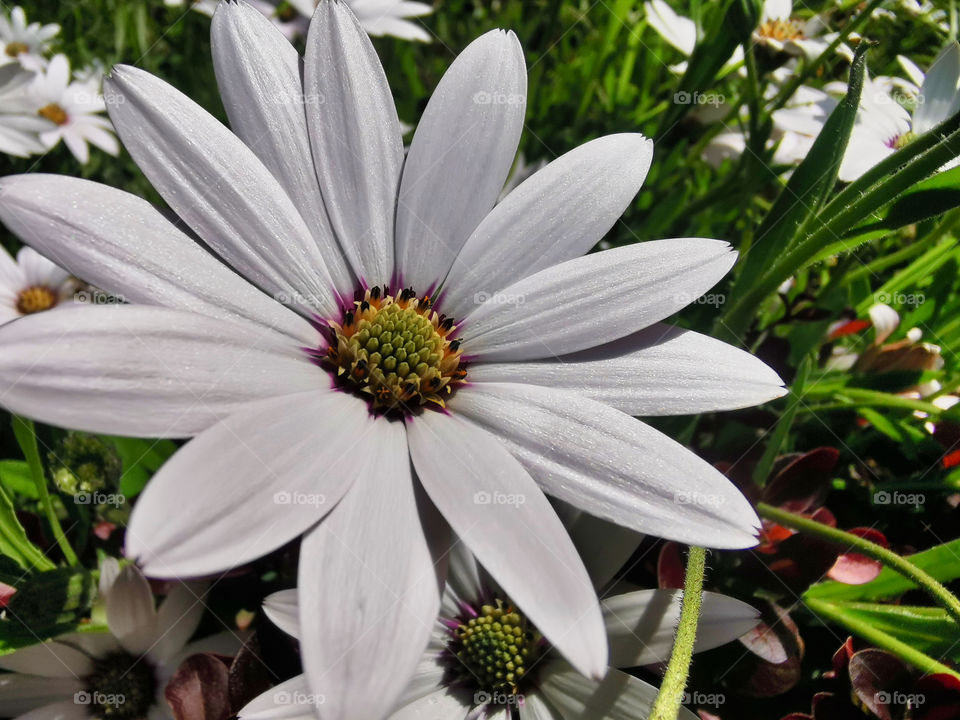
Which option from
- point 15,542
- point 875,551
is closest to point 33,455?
point 15,542

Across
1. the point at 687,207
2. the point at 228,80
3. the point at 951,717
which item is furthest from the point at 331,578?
the point at 687,207

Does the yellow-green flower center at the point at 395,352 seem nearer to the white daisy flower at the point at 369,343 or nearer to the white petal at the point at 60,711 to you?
the white daisy flower at the point at 369,343

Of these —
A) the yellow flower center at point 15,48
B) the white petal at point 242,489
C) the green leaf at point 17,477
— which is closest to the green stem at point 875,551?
the white petal at point 242,489

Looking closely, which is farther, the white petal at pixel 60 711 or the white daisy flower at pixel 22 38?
the white daisy flower at pixel 22 38

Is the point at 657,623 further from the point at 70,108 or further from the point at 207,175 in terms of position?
the point at 70,108

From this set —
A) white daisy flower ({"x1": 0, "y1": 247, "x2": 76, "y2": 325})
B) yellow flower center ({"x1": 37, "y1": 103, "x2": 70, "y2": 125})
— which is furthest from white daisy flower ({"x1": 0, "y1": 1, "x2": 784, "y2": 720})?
yellow flower center ({"x1": 37, "y1": 103, "x2": 70, "y2": 125})

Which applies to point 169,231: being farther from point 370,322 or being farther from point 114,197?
point 370,322
